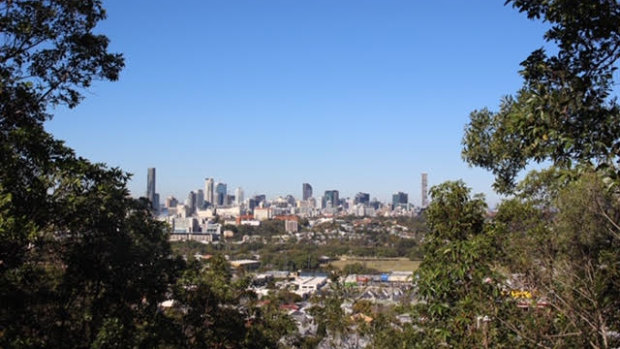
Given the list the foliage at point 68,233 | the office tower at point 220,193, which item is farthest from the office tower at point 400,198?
the foliage at point 68,233

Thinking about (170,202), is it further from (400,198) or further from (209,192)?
(400,198)

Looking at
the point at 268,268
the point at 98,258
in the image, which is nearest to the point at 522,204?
the point at 98,258

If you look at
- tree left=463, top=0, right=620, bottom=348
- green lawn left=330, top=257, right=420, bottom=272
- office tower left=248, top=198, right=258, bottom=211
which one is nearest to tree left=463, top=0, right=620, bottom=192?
tree left=463, top=0, right=620, bottom=348

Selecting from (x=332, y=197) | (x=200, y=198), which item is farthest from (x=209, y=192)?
(x=332, y=197)

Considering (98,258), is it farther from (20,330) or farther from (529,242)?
(529,242)

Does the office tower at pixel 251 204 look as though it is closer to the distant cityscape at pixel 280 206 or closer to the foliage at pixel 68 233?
the distant cityscape at pixel 280 206

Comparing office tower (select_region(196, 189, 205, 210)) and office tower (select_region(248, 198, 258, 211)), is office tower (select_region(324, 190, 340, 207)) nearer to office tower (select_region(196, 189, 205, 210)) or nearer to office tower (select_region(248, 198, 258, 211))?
office tower (select_region(248, 198, 258, 211))
